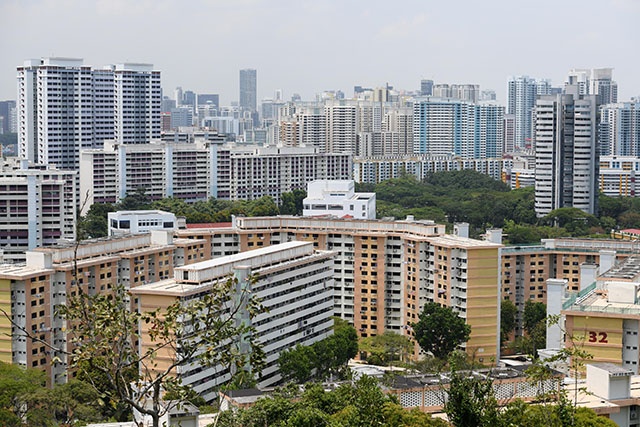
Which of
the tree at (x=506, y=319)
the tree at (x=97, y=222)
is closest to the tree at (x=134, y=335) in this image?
the tree at (x=506, y=319)

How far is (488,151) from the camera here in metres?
41.8

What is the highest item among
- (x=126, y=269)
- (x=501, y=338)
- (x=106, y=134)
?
(x=106, y=134)

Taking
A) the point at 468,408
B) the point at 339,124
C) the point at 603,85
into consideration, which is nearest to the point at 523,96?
the point at 603,85

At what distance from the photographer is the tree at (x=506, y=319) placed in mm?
14391

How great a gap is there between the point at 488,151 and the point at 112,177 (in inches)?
793

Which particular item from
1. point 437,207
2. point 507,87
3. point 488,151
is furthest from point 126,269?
point 507,87

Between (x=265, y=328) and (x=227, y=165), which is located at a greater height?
(x=227, y=165)

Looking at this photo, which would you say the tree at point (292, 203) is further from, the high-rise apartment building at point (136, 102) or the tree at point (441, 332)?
the tree at point (441, 332)

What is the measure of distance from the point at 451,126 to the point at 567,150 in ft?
52.6

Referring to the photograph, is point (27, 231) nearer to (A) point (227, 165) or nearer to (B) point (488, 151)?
(A) point (227, 165)

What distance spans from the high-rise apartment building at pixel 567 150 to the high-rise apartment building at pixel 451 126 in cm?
1455

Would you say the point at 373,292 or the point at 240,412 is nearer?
the point at 240,412

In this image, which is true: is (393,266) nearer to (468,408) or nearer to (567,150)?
(468,408)

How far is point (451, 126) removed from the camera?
131 ft
